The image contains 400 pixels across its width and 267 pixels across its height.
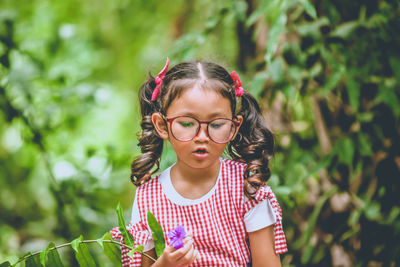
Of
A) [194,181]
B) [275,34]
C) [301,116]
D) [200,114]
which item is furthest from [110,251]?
[301,116]

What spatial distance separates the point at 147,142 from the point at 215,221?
0.29 m

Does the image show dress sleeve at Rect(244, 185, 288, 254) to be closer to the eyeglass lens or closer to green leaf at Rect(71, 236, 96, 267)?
the eyeglass lens

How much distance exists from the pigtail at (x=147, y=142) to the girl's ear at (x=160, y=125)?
0.14 feet

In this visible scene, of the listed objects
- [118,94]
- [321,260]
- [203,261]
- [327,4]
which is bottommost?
[321,260]

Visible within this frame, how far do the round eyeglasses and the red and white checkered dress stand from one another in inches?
5.7

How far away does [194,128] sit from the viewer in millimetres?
1025

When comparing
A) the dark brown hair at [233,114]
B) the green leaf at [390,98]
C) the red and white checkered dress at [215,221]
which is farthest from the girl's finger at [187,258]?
the green leaf at [390,98]

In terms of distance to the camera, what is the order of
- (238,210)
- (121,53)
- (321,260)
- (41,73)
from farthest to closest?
(121,53) < (41,73) < (321,260) < (238,210)

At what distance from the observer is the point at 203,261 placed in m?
1.09

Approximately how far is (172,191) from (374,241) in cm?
109

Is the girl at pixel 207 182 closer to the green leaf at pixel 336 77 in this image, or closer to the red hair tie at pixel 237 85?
the red hair tie at pixel 237 85

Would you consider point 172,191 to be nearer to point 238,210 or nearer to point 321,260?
point 238,210

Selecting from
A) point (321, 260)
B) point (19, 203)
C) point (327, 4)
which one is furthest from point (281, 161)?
point (19, 203)

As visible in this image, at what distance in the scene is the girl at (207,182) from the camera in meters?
1.04
